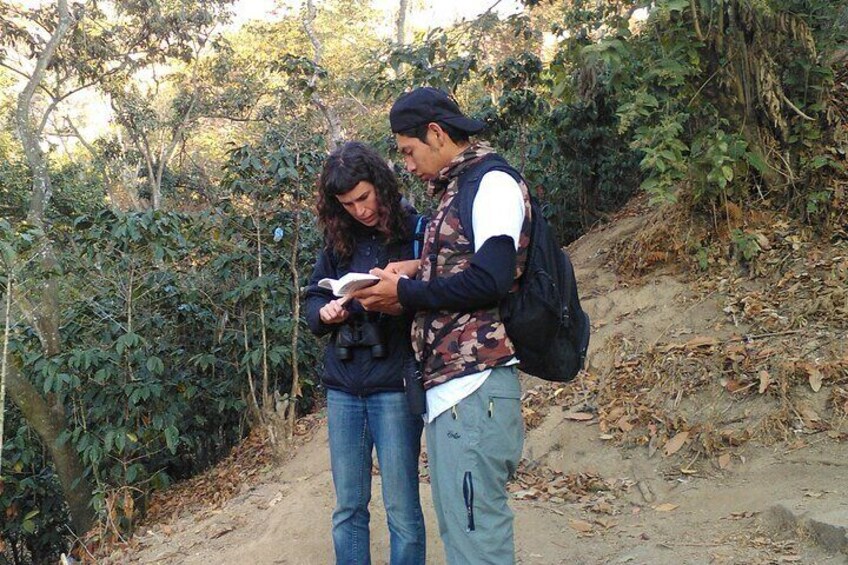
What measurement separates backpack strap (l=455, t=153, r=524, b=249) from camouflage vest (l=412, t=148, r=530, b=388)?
0.01 m

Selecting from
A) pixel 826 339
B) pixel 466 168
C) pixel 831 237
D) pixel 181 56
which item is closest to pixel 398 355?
pixel 466 168

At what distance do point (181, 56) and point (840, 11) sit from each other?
1025cm

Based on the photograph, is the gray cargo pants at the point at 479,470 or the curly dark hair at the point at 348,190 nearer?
the gray cargo pants at the point at 479,470

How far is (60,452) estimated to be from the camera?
6.09 meters

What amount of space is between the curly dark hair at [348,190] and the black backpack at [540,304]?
1.86 ft

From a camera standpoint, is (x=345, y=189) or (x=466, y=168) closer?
(x=466, y=168)

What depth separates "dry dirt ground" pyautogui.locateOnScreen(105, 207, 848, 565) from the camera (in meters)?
3.64

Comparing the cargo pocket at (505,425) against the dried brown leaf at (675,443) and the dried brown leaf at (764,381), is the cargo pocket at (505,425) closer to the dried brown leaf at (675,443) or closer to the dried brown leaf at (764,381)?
the dried brown leaf at (675,443)

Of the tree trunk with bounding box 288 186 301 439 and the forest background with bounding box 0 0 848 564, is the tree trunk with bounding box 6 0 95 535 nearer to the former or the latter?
the forest background with bounding box 0 0 848 564

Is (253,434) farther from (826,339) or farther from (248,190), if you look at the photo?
(826,339)

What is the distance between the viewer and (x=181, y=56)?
12789 millimetres

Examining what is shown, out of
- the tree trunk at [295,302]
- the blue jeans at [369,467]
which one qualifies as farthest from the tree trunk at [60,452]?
the blue jeans at [369,467]

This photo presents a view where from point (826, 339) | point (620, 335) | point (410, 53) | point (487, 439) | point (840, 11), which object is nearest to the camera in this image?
point (487, 439)

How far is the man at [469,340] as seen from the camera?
2061mm
